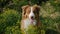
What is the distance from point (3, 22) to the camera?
26.0 ft

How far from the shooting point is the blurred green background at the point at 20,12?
25.9 ft

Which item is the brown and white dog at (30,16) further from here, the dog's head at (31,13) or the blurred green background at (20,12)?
the blurred green background at (20,12)

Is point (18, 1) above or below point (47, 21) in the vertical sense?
above

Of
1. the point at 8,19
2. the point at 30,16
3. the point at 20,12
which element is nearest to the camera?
the point at 30,16

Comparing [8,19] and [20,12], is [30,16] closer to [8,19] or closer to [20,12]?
[8,19]

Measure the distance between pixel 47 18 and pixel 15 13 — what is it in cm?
103

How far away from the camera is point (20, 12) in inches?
362

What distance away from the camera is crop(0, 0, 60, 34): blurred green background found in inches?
311

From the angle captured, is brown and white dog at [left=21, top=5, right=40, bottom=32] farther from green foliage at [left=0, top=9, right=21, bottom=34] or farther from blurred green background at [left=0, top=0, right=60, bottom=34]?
green foliage at [left=0, top=9, right=21, bottom=34]

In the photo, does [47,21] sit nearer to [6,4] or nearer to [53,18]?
[53,18]

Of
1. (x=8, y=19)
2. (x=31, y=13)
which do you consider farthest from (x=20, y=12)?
(x=31, y=13)

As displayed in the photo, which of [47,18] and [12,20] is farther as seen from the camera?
[47,18]

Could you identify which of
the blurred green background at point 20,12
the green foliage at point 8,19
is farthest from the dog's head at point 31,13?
the green foliage at point 8,19

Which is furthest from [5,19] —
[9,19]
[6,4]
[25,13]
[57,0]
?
[57,0]
